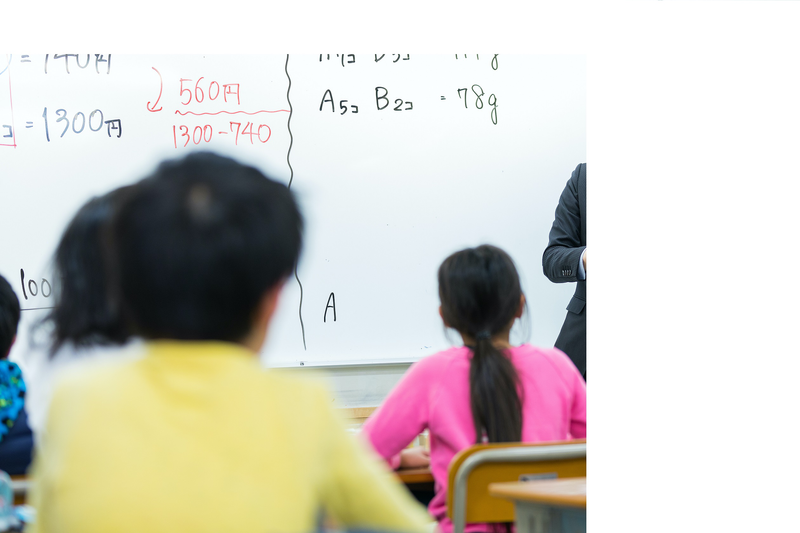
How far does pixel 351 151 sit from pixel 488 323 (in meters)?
0.36

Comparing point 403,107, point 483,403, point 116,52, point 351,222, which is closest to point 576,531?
point 483,403

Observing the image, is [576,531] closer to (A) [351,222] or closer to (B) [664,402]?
(B) [664,402]

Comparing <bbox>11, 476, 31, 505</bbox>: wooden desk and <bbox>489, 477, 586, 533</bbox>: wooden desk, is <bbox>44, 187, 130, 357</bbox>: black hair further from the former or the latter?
<bbox>489, 477, 586, 533</bbox>: wooden desk

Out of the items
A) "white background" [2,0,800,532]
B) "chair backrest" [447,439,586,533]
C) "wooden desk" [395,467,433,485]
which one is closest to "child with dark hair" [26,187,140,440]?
"wooden desk" [395,467,433,485]

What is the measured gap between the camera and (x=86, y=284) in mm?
657

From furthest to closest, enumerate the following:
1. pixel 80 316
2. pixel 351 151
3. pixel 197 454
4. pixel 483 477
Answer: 1. pixel 351 151
2. pixel 483 477
3. pixel 80 316
4. pixel 197 454

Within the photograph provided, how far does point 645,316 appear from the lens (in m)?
1.08

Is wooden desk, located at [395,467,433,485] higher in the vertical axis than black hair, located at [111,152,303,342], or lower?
lower

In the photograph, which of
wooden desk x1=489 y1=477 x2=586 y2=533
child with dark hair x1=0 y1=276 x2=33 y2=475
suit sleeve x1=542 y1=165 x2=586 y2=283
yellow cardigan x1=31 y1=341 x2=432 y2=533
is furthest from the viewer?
suit sleeve x1=542 y1=165 x2=586 y2=283

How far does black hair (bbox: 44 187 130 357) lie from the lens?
2.03 ft

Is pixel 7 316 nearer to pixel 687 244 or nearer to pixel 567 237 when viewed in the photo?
pixel 567 237

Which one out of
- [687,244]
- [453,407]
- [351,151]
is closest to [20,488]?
[453,407]

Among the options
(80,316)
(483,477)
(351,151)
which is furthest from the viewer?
(351,151)

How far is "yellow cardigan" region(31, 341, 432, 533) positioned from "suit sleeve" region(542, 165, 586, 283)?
0.55 m
